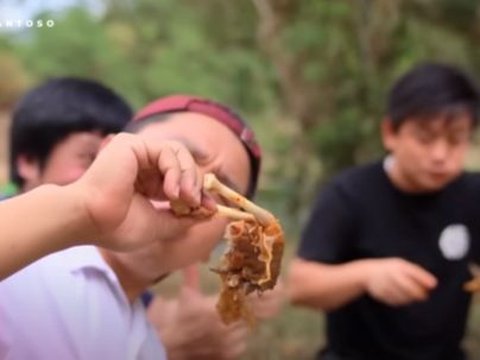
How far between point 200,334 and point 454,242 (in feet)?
3.40

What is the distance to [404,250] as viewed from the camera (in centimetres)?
224

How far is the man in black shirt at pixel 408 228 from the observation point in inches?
Result: 84.5

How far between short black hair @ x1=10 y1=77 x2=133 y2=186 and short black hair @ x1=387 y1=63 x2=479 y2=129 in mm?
615

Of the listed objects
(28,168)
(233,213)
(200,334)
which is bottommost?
(200,334)

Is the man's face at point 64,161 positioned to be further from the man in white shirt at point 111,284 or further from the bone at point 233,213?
the bone at point 233,213

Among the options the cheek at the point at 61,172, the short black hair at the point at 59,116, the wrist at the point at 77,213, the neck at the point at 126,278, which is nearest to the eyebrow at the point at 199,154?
the neck at the point at 126,278

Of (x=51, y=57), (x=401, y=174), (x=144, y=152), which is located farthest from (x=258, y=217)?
(x=51, y=57)

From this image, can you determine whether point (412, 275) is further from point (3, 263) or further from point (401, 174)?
point (3, 263)

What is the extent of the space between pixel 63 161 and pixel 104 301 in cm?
81

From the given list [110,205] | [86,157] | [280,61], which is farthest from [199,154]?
[280,61]

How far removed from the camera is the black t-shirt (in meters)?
2.20

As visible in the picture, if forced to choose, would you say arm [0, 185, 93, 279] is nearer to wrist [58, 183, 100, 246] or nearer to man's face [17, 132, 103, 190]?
wrist [58, 183, 100, 246]

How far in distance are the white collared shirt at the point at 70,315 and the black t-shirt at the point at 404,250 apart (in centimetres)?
102

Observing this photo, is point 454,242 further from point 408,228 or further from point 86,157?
point 86,157
